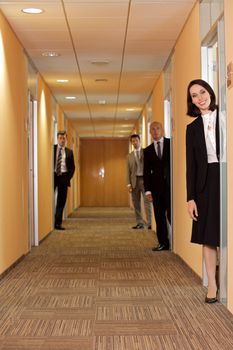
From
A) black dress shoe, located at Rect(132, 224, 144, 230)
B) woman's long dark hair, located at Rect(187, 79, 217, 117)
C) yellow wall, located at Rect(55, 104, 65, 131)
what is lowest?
black dress shoe, located at Rect(132, 224, 144, 230)

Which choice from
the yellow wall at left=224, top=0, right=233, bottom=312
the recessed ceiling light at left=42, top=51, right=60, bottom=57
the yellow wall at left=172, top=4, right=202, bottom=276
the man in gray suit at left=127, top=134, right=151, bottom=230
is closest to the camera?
the yellow wall at left=224, top=0, right=233, bottom=312

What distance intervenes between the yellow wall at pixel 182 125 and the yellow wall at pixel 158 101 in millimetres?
1578

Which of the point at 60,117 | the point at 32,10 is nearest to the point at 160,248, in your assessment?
the point at 32,10

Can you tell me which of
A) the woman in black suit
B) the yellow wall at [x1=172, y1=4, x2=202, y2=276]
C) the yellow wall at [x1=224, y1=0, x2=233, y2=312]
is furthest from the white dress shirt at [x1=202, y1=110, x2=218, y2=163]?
the yellow wall at [x1=172, y1=4, x2=202, y2=276]

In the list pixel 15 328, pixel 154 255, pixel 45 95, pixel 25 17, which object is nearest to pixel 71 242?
pixel 154 255

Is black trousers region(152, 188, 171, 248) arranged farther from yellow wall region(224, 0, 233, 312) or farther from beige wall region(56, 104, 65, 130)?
beige wall region(56, 104, 65, 130)

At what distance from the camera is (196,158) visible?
4.20 metres

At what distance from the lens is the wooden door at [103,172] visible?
73.8 feet

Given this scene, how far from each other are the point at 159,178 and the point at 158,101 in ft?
8.27

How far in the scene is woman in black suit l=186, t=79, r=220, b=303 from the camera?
4.12 metres

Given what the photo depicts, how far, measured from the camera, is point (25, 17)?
5.85 metres

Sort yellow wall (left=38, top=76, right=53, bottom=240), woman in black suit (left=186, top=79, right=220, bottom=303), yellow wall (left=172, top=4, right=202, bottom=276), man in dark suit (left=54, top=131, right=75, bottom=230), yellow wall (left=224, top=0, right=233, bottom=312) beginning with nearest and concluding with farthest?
yellow wall (left=224, top=0, right=233, bottom=312)
woman in black suit (left=186, top=79, right=220, bottom=303)
yellow wall (left=172, top=4, right=202, bottom=276)
yellow wall (left=38, top=76, right=53, bottom=240)
man in dark suit (left=54, top=131, right=75, bottom=230)

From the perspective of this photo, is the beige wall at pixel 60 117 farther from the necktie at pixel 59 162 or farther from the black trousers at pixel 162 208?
the black trousers at pixel 162 208

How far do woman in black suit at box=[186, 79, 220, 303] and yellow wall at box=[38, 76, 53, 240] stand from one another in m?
4.53
